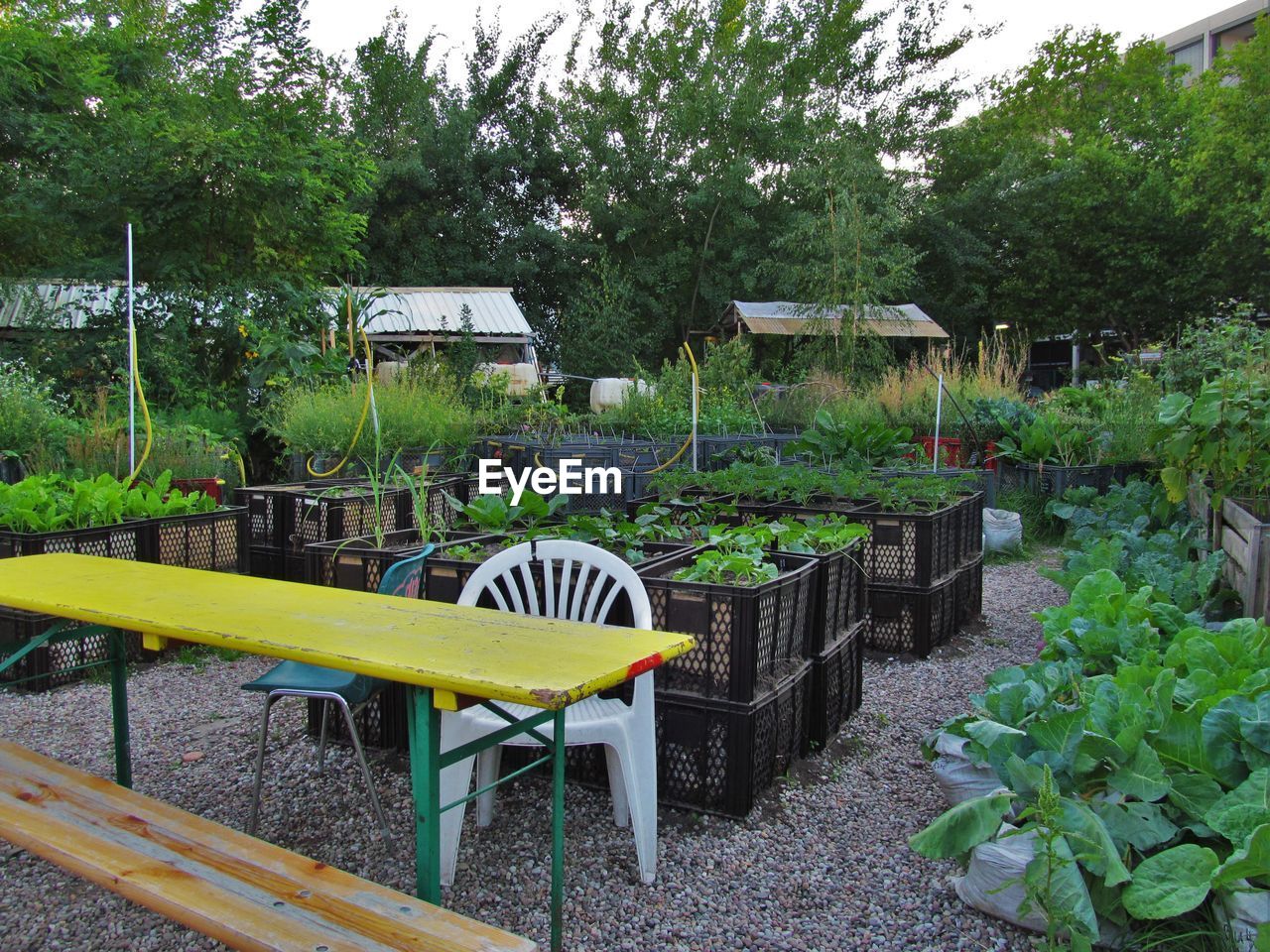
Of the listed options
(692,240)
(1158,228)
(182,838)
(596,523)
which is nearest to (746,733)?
(596,523)

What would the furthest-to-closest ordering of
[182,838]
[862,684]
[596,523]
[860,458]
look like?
[860,458], [862,684], [596,523], [182,838]

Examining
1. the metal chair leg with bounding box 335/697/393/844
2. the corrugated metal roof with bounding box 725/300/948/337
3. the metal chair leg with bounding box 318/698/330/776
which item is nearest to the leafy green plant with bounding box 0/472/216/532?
the metal chair leg with bounding box 318/698/330/776

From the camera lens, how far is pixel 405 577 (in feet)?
9.11

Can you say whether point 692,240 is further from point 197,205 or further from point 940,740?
point 940,740

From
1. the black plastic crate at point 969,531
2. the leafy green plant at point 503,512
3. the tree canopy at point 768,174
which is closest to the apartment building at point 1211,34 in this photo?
the tree canopy at point 768,174

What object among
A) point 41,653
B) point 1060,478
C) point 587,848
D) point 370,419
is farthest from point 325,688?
point 1060,478

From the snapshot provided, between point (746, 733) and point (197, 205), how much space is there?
9.93 meters

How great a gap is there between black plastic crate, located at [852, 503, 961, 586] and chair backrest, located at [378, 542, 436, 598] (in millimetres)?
2124

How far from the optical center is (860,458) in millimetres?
6309

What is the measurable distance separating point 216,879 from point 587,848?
106 centimetres

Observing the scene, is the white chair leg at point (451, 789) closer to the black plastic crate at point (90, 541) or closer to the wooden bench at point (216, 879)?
the wooden bench at point (216, 879)

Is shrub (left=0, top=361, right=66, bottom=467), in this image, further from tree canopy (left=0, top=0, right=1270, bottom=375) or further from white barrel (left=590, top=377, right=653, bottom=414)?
tree canopy (left=0, top=0, right=1270, bottom=375)

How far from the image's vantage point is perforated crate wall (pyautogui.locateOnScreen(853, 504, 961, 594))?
4.17m

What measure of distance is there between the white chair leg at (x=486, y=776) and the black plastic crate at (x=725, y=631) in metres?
0.53
